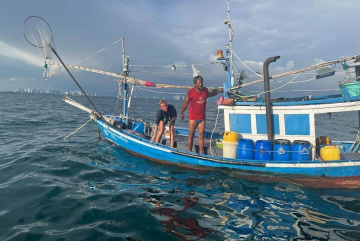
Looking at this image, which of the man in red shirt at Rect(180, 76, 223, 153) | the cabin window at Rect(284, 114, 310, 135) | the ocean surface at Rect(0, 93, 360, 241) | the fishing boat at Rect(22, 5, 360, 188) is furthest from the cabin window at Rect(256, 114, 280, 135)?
the man in red shirt at Rect(180, 76, 223, 153)

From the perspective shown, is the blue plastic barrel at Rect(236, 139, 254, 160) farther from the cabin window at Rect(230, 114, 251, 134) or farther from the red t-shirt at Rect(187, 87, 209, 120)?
the red t-shirt at Rect(187, 87, 209, 120)

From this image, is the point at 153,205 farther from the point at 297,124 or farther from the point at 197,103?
the point at 297,124

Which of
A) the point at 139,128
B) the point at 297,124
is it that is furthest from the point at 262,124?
the point at 139,128

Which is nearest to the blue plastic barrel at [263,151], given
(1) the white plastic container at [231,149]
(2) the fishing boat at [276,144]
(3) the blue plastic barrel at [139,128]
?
(2) the fishing boat at [276,144]

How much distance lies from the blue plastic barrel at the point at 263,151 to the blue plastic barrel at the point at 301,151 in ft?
2.91

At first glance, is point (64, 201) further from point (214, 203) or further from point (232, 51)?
point (232, 51)

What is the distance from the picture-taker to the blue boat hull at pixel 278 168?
8.07m

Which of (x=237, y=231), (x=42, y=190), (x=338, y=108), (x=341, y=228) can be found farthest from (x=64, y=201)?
(x=338, y=108)

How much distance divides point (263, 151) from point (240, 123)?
189 centimetres

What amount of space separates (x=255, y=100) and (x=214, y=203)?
5.58m

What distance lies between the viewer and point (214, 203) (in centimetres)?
663

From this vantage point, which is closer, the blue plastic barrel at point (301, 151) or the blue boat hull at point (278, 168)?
the blue boat hull at point (278, 168)

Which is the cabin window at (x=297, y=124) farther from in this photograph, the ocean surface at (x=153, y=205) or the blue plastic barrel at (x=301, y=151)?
the ocean surface at (x=153, y=205)

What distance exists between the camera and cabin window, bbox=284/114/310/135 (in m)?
9.45
